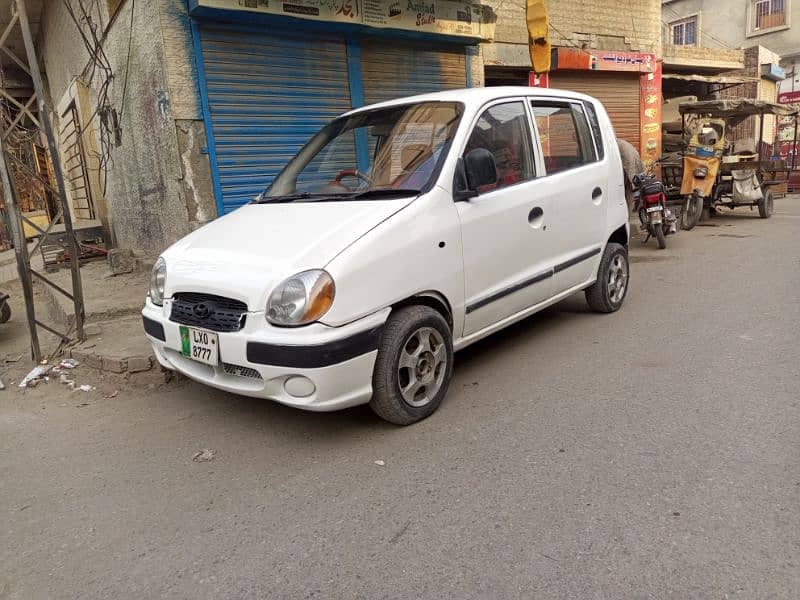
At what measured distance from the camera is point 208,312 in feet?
10.1

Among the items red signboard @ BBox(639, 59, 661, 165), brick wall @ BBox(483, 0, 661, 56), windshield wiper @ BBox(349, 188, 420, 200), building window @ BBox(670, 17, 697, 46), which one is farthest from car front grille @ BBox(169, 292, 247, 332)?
building window @ BBox(670, 17, 697, 46)

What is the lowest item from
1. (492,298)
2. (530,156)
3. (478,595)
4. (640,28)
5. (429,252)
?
(478,595)

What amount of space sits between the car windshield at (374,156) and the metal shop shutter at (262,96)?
8.81ft

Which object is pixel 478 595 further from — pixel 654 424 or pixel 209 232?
pixel 209 232

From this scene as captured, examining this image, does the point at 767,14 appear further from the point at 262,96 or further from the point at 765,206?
the point at 262,96

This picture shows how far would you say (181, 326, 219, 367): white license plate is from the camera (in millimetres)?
3041

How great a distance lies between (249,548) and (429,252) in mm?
1725

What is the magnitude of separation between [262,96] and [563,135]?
153 inches

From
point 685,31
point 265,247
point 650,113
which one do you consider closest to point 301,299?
point 265,247

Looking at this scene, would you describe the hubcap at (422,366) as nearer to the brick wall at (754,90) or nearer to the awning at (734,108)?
the awning at (734,108)

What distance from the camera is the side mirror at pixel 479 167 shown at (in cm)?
350

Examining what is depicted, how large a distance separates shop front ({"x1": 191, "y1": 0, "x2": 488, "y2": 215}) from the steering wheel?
3.23 metres

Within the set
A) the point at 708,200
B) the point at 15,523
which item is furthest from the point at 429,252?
the point at 708,200

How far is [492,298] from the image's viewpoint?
3783 millimetres
